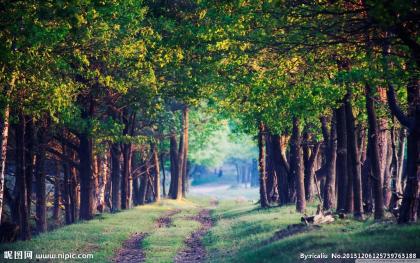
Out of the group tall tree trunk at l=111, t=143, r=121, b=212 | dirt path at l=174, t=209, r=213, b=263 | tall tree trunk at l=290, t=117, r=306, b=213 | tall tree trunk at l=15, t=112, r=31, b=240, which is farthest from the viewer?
tall tree trunk at l=111, t=143, r=121, b=212

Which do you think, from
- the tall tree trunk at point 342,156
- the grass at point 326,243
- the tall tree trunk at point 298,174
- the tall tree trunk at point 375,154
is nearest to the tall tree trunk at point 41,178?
the grass at point 326,243

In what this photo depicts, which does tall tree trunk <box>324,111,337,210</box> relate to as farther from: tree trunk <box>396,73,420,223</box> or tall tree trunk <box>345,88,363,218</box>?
tree trunk <box>396,73,420,223</box>

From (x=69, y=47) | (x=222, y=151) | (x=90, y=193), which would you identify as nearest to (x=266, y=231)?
(x=69, y=47)

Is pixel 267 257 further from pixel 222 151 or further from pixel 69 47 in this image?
pixel 222 151

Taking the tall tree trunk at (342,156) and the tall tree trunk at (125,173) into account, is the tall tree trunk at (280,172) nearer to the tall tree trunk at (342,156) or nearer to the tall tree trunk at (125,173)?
the tall tree trunk at (125,173)

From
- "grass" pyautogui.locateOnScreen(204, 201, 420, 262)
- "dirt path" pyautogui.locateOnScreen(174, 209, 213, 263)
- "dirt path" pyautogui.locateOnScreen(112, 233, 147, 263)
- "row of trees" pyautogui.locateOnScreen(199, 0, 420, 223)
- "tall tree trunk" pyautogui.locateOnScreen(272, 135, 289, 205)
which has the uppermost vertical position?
"row of trees" pyautogui.locateOnScreen(199, 0, 420, 223)

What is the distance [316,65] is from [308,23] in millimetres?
5071

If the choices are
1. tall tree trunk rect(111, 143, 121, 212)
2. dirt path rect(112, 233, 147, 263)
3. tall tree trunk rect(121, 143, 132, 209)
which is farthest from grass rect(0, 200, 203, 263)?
tall tree trunk rect(121, 143, 132, 209)

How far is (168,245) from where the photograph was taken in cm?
2648

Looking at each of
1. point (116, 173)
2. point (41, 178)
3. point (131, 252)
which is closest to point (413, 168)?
point (131, 252)

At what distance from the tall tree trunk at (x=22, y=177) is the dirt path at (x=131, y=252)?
547cm

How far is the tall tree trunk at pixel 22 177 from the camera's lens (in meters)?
29.5

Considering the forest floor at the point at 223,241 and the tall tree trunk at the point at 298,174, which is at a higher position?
the tall tree trunk at the point at 298,174

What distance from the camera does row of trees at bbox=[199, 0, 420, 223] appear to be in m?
19.0
